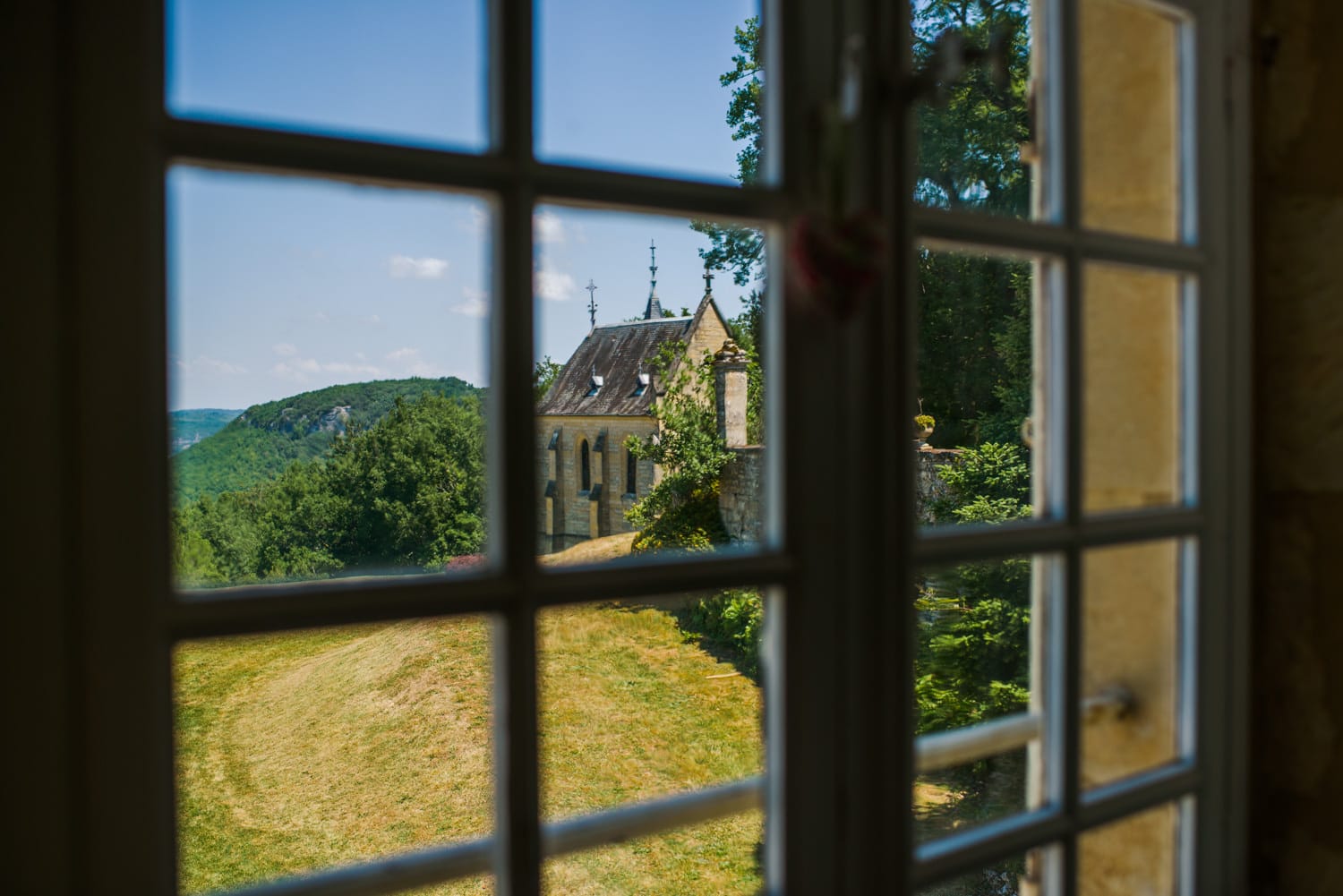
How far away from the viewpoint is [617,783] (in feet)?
46.2

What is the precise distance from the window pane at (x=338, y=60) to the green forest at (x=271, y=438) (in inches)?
240

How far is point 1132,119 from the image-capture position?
106 centimetres

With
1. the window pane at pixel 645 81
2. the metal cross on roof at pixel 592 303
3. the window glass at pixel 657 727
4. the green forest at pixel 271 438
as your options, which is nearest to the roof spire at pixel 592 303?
the metal cross on roof at pixel 592 303

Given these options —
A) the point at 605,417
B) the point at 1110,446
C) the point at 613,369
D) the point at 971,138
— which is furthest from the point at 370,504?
the point at 1110,446

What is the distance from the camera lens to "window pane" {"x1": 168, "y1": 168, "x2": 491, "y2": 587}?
738 inches

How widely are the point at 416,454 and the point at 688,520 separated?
800 cm

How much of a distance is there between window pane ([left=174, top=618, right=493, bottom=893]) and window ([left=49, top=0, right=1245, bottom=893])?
1231 cm

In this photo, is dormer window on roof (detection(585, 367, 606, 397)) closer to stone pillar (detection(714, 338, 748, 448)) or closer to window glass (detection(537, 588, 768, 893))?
window glass (detection(537, 588, 768, 893))

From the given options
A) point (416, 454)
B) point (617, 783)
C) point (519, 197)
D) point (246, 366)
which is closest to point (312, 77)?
point (246, 366)

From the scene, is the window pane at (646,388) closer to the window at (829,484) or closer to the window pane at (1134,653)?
the window pane at (1134,653)

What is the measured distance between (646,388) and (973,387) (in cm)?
1194

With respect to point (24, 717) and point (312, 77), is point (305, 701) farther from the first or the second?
point (24, 717)

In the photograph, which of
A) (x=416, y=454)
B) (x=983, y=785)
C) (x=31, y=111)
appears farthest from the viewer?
(x=416, y=454)

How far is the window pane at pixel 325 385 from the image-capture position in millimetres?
18734
